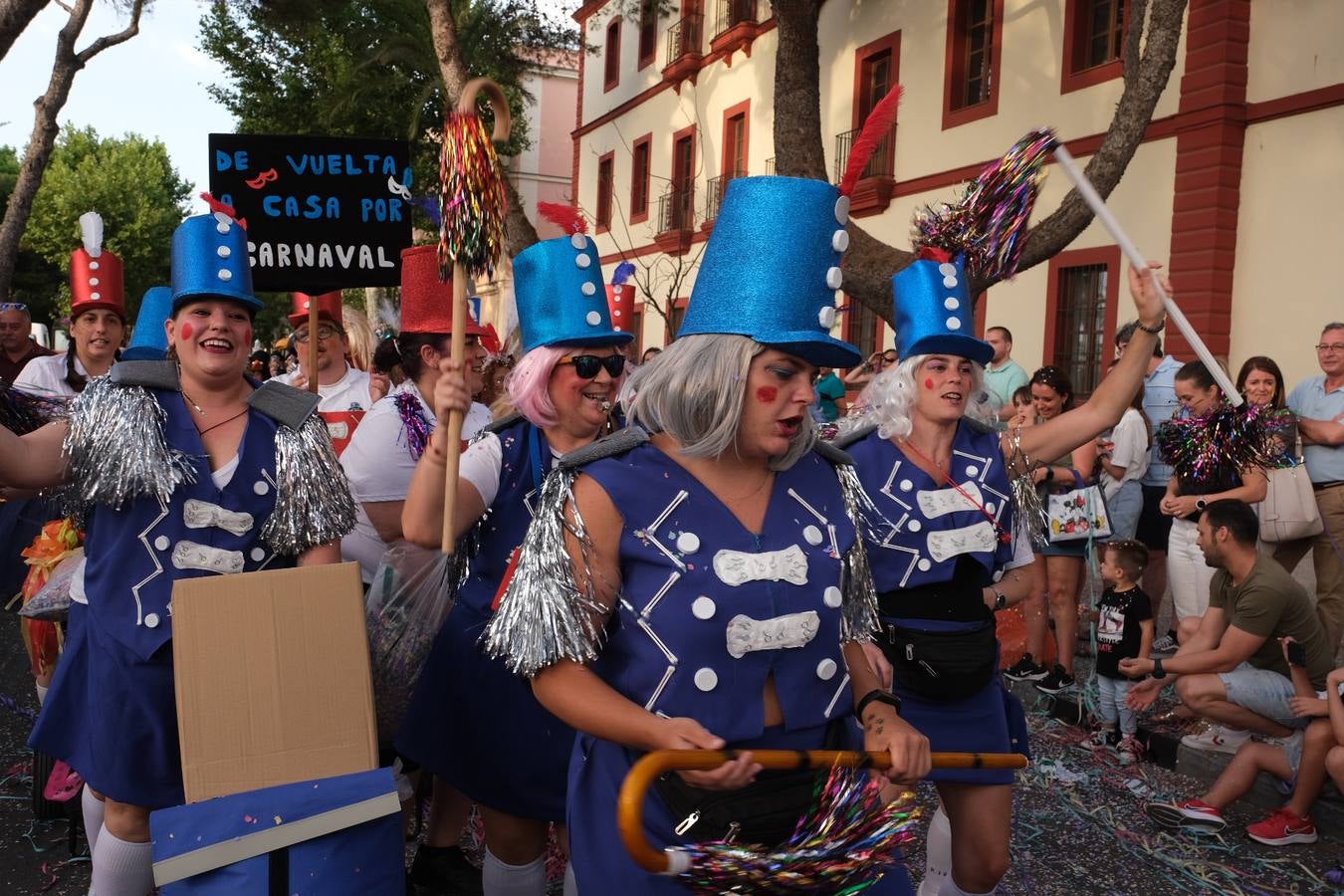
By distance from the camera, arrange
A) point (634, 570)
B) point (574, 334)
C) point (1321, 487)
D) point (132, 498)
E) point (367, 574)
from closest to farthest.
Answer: point (634, 570) < point (132, 498) < point (574, 334) < point (367, 574) < point (1321, 487)

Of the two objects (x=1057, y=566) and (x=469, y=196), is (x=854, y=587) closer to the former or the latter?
(x=469, y=196)

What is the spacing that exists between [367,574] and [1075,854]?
2.96 meters

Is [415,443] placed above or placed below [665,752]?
above

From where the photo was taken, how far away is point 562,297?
3.40m

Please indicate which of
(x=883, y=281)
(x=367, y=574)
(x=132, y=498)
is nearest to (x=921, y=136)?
(x=883, y=281)

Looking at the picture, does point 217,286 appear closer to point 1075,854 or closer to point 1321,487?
point 1075,854

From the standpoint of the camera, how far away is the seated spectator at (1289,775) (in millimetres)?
4652

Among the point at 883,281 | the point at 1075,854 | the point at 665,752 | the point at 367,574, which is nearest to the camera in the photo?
the point at 665,752

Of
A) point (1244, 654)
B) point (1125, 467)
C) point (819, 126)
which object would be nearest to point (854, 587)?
point (1244, 654)

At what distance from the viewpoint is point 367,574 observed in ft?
14.3

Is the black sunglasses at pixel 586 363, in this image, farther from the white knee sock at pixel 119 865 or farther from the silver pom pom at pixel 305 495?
the white knee sock at pixel 119 865

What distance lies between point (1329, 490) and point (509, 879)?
551cm

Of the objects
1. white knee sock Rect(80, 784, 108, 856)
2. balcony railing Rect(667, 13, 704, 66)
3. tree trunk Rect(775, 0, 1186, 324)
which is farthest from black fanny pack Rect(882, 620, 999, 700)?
balcony railing Rect(667, 13, 704, 66)

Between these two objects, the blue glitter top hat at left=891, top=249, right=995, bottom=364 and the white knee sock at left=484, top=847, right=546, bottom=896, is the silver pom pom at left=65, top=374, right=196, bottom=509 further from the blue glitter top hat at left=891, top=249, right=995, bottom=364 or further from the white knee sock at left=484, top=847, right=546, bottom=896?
the blue glitter top hat at left=891, top=249, right=995, bottom=364
